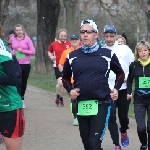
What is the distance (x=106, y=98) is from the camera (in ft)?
22.6

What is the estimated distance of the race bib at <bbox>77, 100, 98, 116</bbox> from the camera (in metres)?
6.78

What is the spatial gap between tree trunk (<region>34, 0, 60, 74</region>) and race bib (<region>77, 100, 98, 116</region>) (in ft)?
66.1

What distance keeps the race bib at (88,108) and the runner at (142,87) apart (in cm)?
195

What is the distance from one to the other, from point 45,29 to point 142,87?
1913 centimetres

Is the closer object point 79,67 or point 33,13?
point 79,67

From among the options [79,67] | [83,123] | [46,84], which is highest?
[79,67]

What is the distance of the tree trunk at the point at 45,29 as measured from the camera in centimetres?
2684

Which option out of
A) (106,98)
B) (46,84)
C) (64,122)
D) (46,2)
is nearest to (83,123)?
(106,98)

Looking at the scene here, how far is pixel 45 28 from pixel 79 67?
68.1ft

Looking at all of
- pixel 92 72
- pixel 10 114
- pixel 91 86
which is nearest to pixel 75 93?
pixel 91 86

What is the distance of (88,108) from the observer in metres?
6.79

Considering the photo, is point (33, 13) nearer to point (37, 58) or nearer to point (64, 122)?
point (37, 58)

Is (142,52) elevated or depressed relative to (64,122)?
elevated

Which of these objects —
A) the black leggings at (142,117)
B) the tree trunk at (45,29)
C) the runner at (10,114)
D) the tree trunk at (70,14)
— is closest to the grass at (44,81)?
the tree trunk at (45,29)
